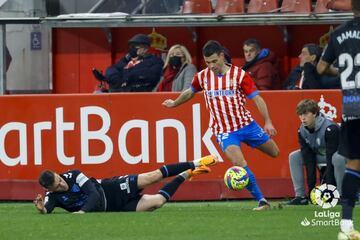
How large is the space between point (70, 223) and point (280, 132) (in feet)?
16.5

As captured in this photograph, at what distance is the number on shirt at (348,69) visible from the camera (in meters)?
11.4

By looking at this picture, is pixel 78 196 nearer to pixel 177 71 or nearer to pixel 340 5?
pixel 177 71

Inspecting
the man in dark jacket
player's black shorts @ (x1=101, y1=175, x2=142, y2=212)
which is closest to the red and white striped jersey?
player's black shorts @ (x1=101, y1=175, x2=142, y2=212)

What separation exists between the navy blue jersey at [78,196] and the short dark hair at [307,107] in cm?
280

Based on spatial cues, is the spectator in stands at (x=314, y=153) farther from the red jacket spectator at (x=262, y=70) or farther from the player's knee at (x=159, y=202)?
the red jacket spectator at (x=262, y=70)

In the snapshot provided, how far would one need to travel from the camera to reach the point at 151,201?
50.0 feet

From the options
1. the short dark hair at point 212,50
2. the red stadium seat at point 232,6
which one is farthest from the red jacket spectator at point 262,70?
the short dark hair at point 212,50

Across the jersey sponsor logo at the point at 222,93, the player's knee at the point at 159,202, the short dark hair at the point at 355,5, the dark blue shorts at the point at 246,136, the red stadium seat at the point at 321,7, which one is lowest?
the player's knee at the point at 159,202

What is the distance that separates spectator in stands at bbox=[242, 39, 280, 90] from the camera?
1883cm

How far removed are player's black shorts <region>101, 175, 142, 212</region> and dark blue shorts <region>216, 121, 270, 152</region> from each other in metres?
1.15

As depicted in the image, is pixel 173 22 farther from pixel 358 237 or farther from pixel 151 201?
pixel 358 237

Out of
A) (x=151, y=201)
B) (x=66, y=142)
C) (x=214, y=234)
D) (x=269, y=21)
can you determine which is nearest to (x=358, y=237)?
(x=214, y=234)

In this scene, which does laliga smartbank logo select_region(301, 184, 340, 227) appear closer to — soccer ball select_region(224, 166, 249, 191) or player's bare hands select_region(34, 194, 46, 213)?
soccer ball select_region(224, 166, 249, 191)

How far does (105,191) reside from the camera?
15102 mm
